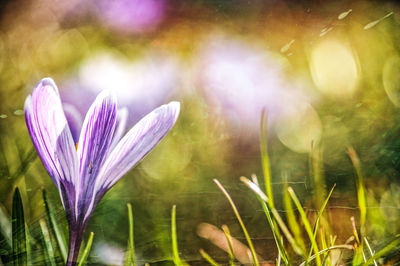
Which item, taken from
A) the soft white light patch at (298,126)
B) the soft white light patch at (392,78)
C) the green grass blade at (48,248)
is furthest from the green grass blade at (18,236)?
the soft white light patch at (392,78)

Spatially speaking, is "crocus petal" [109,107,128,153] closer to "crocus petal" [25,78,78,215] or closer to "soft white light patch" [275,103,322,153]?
"crocus petal" [25,78,78,215]

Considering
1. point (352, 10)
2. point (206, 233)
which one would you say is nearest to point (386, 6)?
point (352, 10)

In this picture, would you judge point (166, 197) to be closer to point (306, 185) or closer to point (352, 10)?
point (306, 185)

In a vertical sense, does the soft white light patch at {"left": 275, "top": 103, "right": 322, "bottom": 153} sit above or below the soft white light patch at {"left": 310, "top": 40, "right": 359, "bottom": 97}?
below

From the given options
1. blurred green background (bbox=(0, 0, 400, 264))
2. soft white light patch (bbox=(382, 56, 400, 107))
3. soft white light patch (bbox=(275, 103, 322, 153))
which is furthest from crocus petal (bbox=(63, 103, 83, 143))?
soft white light patch (bbox=(382, 56, 400, 107))

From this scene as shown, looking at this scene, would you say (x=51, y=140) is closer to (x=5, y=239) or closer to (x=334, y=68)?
(x=5, y=239)

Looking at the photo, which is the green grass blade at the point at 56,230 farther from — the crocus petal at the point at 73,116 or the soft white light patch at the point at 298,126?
the soft white light patch at the point at 298,126

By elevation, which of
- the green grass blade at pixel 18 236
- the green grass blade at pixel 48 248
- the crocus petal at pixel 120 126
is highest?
the crocus petal at pixel 120 126
